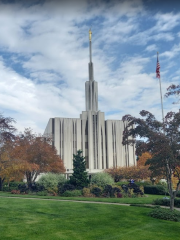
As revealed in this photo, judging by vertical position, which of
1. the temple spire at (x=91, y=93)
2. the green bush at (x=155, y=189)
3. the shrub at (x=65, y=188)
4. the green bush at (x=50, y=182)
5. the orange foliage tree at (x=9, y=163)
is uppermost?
the temple spire at (x=91, y=93)

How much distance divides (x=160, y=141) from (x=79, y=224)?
5853mm

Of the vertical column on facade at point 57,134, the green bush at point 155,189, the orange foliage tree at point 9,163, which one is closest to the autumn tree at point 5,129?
the orange foliage tree at point 9,163

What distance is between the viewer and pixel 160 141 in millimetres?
13938

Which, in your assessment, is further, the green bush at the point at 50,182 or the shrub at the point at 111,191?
the green bush at the point at 50,182

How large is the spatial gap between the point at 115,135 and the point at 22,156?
37645 millimetres

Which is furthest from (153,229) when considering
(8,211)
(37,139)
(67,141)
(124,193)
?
(67,141)

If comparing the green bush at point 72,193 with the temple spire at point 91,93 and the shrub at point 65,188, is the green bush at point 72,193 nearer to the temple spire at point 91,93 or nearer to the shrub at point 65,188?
the shrub at point 65,188

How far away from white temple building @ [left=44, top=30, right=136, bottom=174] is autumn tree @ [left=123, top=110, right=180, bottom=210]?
1937 inches

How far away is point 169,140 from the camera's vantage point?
1379cm

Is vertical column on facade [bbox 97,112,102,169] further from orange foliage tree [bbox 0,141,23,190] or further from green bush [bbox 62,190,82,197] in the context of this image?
green bush [bbox 62,190,82,197]

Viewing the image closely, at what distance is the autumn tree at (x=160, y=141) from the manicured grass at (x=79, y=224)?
8.59 ft

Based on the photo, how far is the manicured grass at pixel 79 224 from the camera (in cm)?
949

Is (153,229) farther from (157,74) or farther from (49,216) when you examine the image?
(157,74)

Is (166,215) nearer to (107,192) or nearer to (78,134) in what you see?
(107,192)
